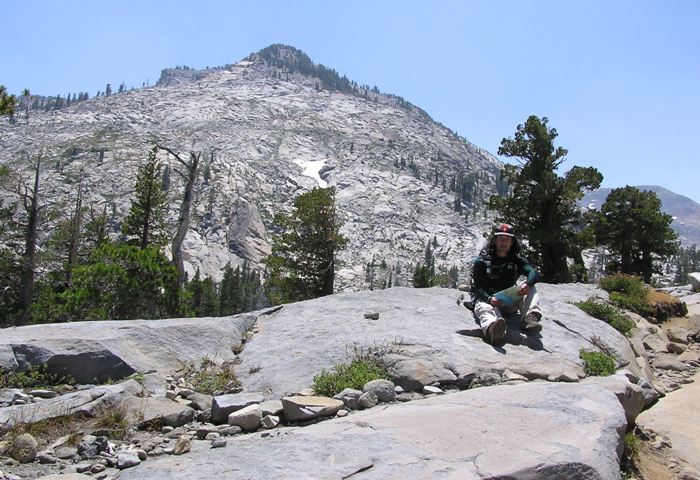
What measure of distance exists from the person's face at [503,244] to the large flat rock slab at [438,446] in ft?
13.1

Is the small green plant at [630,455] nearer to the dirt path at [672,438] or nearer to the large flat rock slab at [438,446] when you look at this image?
the dirt path at [672,438]

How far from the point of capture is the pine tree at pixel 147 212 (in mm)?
35375

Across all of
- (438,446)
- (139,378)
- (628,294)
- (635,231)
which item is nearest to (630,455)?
(438,446)

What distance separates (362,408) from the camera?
6.62m

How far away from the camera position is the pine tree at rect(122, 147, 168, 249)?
116ft

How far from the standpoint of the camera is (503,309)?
977cm

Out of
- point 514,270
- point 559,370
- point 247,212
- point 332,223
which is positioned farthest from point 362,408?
point 247,212

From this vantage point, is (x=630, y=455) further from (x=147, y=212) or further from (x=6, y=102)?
(x=147, y=212)

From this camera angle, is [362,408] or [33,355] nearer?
[362,408]

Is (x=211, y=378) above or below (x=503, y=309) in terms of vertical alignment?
below

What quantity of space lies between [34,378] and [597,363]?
9010 millimetres

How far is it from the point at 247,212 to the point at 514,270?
7490 inches

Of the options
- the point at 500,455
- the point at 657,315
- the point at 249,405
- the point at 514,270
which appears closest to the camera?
the point at 500,455

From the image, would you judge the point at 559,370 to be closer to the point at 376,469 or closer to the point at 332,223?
the point at 376,469
